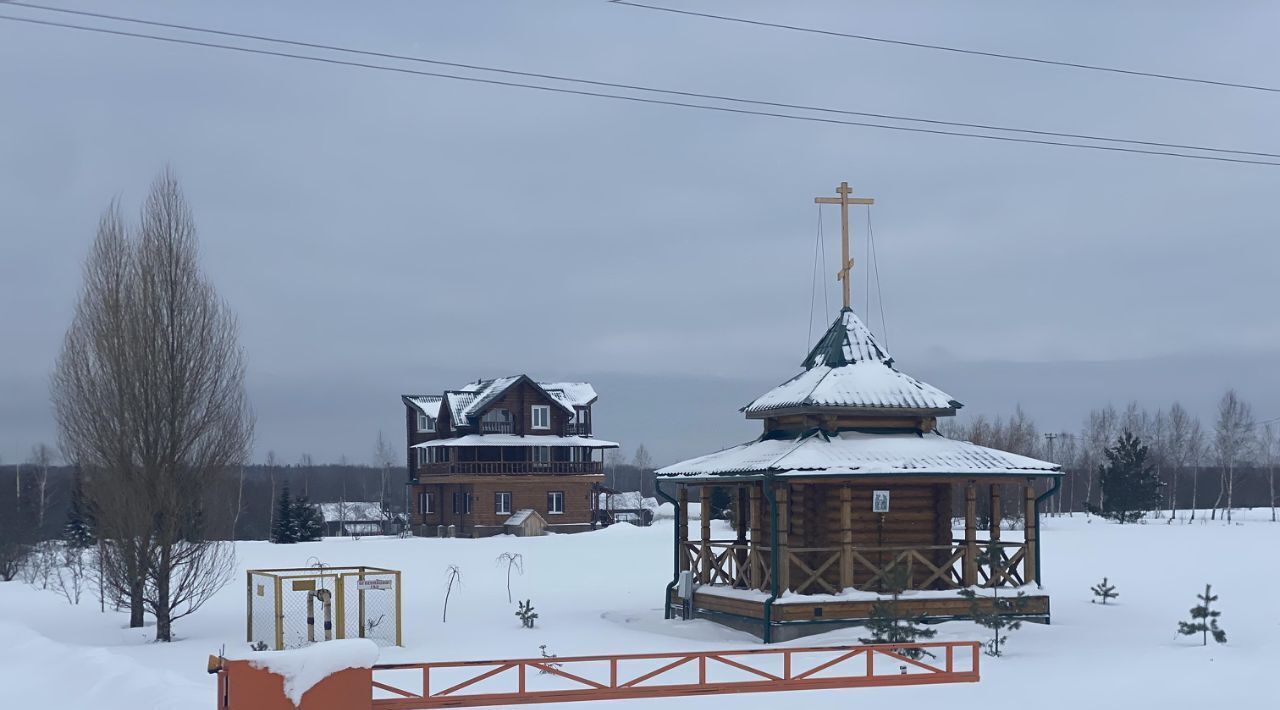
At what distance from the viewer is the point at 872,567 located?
2344cm

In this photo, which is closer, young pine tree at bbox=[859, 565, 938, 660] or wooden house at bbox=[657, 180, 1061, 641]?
young pine tree at bbox=[859, 565, 938, 660]

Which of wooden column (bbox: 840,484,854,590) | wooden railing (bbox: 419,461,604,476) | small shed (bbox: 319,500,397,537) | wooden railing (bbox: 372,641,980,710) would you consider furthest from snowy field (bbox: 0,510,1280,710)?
small shed (bbox: 319,500,397,537)

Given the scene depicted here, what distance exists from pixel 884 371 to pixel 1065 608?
6752mm

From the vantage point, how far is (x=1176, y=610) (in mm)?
27062

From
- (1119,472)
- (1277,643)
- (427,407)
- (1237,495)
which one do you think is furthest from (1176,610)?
(1237,495)

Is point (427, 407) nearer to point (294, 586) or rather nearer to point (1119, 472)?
point (1119, 472)

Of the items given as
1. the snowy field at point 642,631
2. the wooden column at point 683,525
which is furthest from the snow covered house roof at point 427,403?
the wooden column at point 683,525

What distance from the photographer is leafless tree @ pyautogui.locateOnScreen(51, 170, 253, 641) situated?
81.1ft

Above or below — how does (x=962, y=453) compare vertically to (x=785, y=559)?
above

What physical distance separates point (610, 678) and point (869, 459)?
7836 mm

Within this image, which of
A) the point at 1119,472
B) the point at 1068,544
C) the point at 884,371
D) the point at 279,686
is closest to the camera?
the point at 279,686

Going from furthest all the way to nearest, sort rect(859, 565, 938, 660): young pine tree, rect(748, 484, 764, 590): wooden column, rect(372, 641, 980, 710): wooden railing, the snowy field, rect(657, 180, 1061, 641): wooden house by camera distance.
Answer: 1. rect(748, 484, 764, 590): wooden column
2. rect(657, 180, 1061, 641): wooden house
3. rect(859, 565, 938, 660): young pine tree
4. the snowy field
5. rect(372, 641, 980, 710): wooden railing

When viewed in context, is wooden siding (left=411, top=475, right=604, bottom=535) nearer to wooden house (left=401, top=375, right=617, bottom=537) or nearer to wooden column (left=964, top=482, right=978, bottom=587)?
wooden house (left=401, top=375, right=617, bottom=537)

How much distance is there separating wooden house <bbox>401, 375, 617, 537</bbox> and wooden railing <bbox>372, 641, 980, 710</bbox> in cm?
4056
